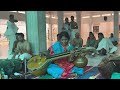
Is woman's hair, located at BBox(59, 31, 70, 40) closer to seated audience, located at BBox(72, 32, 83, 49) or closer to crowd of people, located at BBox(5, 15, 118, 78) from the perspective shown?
crowd of people, located at BBox(5, 15, 118, 78)

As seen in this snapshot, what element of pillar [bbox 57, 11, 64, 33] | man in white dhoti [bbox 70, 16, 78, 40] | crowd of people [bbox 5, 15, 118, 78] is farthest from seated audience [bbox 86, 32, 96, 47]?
pillar [bbox 57, 11, 64, 33]

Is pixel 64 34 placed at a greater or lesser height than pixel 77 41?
greater

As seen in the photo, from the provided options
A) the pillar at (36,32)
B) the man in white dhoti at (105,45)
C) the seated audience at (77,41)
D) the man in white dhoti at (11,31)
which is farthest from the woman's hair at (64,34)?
the man in white dhoti at (11,31)

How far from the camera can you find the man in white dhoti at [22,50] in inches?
213

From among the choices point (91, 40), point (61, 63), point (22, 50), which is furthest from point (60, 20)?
point (22, 50)

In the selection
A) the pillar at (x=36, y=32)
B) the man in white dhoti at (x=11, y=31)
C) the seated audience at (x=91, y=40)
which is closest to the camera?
the seated audience at (x=91, y=40)

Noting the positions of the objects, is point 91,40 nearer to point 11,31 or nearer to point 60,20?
point 60,20

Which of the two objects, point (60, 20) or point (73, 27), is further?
point (73, 27)

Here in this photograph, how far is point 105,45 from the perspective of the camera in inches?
213

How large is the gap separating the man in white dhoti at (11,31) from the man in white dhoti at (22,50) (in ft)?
0.37

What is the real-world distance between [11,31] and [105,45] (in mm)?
1729

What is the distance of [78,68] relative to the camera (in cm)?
538

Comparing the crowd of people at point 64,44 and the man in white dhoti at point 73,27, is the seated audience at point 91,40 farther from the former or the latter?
the man in white dhoti at point 73,27
